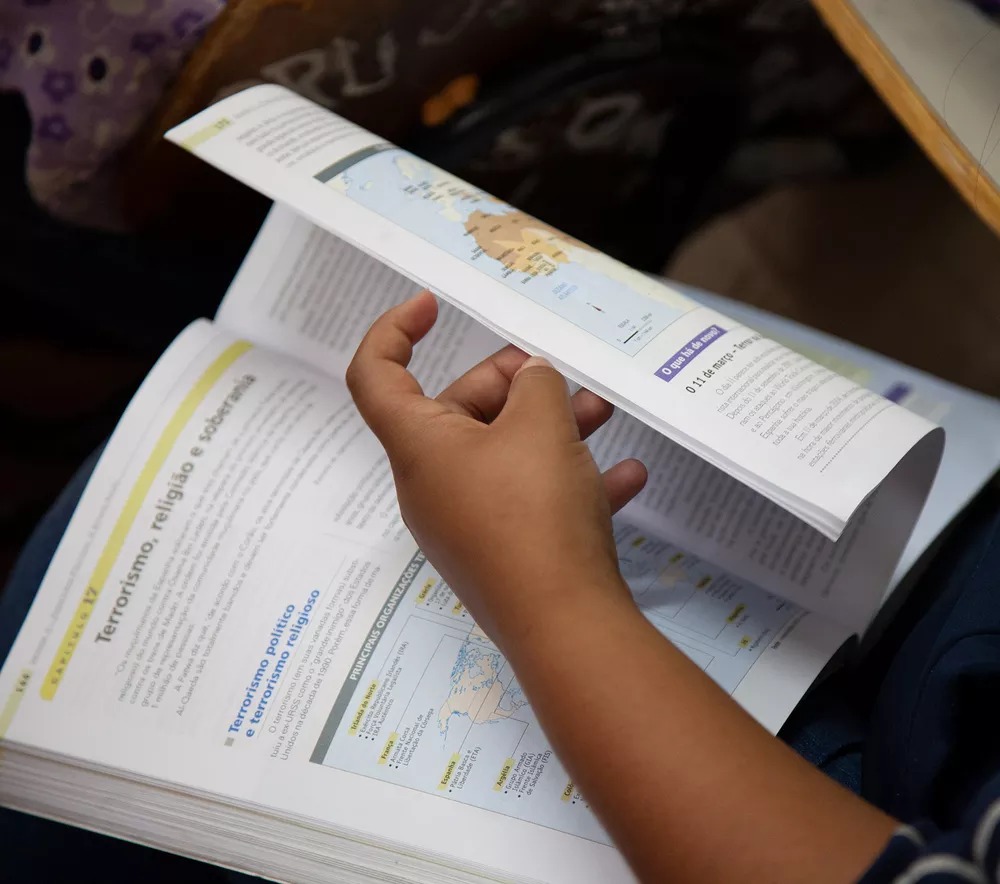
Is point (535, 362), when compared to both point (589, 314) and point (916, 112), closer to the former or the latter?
point (589, 314)

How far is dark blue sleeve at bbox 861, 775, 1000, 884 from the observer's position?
0.97ft

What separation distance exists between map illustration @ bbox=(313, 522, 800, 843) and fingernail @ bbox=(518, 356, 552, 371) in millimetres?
129

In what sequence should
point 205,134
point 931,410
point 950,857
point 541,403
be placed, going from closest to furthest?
1. point 950,857
2. point 541,403
3. point 205,134
4. point 931,410

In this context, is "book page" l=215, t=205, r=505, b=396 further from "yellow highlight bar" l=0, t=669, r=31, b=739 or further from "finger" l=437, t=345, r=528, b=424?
"yellow highlight bar" l=0, t=669, r=31, b=739

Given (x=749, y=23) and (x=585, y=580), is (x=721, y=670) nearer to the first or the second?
(x=585, y=580)

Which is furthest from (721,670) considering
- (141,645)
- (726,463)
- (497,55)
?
(497,55)

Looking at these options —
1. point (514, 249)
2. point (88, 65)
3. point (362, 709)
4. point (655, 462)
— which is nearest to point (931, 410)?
point (655, 462)

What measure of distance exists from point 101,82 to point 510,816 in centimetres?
50

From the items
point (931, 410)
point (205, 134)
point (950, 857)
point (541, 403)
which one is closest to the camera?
point (950, 857)

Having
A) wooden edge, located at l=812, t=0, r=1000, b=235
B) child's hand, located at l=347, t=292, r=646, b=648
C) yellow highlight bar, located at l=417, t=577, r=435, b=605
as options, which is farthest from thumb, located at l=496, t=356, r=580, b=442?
wooden edge, located at l=812, t=0, r=1000, b=235

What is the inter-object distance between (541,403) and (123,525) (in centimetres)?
26

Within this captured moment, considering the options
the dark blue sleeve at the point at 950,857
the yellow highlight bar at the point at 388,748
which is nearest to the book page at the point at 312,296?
the yellow highlight bar at the point at 388,748

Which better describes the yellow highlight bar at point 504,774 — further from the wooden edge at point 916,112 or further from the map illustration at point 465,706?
the wooden edge at point 916,112

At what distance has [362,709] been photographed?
0.46 m
